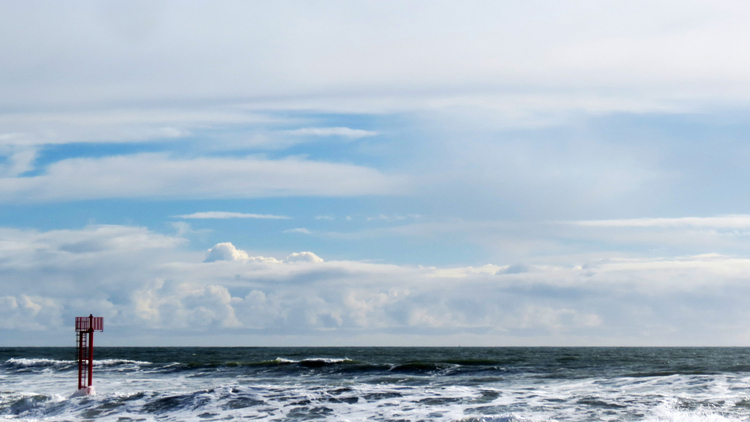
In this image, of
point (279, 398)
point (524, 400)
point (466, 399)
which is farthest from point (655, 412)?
point (279, 398)

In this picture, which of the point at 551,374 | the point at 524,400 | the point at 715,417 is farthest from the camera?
the point at 551,374

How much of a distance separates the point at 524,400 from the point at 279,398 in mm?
11887

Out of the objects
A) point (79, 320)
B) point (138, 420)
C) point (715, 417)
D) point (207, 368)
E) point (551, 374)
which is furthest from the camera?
point (207, 368)

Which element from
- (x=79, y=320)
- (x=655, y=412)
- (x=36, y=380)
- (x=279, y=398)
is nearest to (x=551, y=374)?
(x=655, y=412)

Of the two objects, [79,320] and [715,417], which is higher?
[79,320]

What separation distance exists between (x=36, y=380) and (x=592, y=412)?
3804 cm

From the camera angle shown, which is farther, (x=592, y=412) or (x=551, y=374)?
(x=551, y=374)

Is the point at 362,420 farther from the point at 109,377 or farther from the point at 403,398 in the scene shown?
the point at 109,377

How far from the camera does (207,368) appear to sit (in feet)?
173

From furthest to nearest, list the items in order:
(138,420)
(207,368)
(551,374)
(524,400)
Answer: (207,368), (551,374), (524,400), (138,420)

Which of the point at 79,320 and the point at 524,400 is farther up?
the point at 79,320

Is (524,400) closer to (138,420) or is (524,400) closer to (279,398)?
(279,398)

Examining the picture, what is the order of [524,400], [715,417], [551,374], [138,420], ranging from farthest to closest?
[551,374], [524,400], [138,420], [715,417]

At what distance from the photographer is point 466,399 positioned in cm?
2912
